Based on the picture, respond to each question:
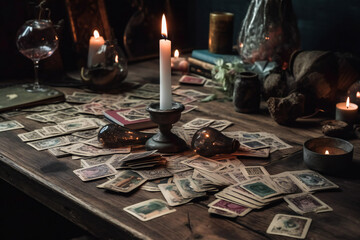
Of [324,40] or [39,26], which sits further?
[324,40]

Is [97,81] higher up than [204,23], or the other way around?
[204,23]

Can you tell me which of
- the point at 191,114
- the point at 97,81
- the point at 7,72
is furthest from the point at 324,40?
the point at 7,72

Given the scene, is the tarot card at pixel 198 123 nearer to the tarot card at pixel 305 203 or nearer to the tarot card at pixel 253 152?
the tarot card at pixel 253 152

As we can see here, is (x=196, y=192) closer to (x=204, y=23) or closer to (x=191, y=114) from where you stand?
(x=191, y=114)

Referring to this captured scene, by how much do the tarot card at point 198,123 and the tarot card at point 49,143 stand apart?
0.42 metres

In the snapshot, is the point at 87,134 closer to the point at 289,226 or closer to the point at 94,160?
the point at 94,160

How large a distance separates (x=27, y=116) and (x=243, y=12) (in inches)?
59.3

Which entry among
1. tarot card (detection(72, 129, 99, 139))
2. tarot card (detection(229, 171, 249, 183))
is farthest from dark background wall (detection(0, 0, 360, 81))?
tarot card (detection(229, 171, 249, 183))

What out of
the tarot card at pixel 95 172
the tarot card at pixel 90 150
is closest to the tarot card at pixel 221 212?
the tarot card at pixel 95 172

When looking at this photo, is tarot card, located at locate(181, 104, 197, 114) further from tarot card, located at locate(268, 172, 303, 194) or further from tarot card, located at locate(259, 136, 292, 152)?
tarot card, located at locate(268, 172, 303, 194)

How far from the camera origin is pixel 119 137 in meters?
1.51

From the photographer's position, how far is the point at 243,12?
2.82 meters

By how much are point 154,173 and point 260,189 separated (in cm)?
30

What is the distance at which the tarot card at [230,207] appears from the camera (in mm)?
1118
